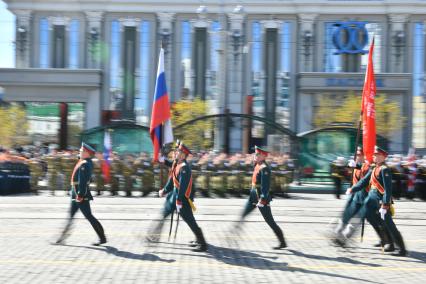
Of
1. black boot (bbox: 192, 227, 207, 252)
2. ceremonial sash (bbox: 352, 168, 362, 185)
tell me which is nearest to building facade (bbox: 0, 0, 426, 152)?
ceremonial sash (bbox: 352, 168, 362, 185)

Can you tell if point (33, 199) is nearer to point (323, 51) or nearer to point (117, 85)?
point (117, 85)

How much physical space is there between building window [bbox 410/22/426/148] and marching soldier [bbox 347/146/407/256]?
3879 cm

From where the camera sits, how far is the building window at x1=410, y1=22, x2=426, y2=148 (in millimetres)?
46625

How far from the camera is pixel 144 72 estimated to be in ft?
158

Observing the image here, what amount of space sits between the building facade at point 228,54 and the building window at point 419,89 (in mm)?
72

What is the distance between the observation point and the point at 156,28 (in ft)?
158

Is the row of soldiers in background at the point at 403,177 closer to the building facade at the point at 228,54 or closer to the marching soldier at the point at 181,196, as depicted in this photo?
the marching soldier at the point at 181,196

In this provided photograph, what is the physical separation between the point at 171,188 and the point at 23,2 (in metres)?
41.4

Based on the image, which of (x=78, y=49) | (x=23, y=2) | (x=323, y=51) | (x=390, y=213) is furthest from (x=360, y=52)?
(x=390, y=213)

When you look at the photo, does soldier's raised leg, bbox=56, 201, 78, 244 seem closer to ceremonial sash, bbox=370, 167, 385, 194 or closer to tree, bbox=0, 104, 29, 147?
ceremonial sash, bbox=370, 167, 385, 194

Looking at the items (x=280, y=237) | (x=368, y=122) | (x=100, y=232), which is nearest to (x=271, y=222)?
(x=280, y=237)

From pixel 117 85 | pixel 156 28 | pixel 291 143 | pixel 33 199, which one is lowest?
pixel 33 199

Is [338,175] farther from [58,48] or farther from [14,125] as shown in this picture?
[14,125]

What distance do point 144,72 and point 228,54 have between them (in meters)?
6.42
